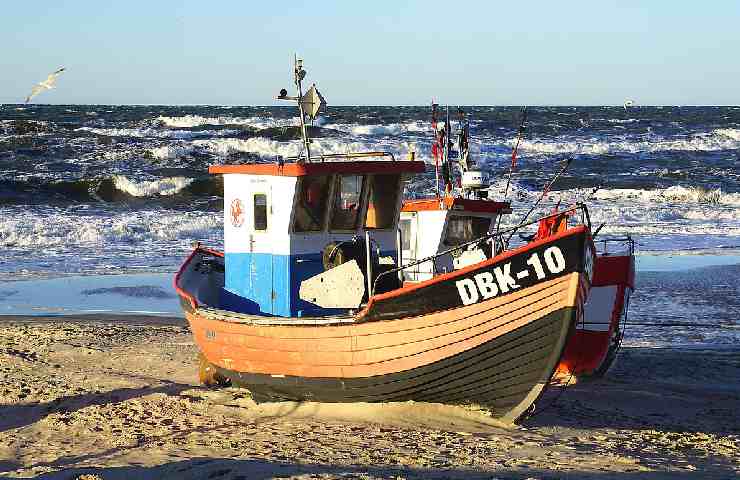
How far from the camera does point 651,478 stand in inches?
331

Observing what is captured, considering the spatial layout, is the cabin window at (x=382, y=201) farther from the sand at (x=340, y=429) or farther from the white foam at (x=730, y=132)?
the white foam at (x=730, y=132)

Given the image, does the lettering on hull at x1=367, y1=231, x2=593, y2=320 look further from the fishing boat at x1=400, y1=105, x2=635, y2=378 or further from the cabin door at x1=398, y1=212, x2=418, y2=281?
the cabin door at x1=398, y1=212, x2=418, y2=281

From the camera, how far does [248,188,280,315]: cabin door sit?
1142 cm

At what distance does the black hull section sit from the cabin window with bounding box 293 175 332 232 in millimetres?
1636

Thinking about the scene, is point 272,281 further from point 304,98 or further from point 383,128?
point 383,128

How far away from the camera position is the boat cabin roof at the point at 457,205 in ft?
43.9

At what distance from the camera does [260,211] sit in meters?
11.5

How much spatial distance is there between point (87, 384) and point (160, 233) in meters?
17.3

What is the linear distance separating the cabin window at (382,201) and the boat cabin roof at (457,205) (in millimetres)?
1676

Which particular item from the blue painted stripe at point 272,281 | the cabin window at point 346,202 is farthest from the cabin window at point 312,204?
the blue painted stripe at point 272,281

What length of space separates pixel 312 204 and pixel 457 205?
2.75 meters

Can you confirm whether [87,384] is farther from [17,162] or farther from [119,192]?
[17,162]

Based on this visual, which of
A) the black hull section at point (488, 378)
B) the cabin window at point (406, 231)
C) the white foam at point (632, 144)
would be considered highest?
the cabin window at point (406, 231)

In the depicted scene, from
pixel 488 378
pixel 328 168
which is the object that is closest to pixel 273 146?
pixel 328 168
